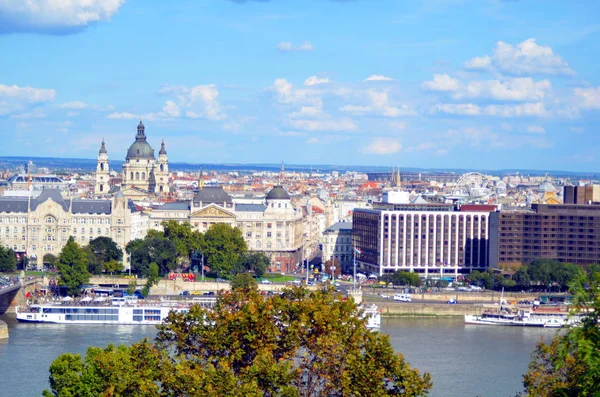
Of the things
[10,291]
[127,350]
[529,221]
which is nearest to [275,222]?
[529,221]

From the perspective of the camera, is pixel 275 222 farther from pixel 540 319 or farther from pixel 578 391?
pixel 578 391

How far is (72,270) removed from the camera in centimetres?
5062

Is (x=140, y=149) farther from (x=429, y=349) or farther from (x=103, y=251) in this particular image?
(x=429, y=349)

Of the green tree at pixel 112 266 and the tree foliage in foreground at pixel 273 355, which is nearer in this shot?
the tree foliage in foreground at pixel 273 355

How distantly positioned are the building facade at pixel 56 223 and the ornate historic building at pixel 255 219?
3716 millimetres

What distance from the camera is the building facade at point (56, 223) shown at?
60.4 metres

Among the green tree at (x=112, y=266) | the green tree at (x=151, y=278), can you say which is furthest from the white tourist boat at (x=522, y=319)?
the green tree at (x=112, y=266)

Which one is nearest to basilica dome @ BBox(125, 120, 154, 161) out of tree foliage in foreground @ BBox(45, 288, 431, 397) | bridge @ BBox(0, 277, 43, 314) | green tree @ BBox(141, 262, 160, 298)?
green tree @ BBox(141, 262, 160, 298)

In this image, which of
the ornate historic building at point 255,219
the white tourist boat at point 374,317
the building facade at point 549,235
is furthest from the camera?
the ornate historic building at point 255,219

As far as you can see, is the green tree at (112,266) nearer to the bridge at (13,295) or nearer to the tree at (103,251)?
the tree at (103,251)

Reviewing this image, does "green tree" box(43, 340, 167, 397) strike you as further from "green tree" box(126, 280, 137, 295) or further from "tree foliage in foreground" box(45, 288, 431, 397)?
"green tree" box(126, 280, 137, 295)

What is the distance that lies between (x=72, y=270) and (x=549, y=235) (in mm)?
21929

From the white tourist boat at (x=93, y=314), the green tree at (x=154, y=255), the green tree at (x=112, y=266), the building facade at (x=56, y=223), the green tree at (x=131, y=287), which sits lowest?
the white tourist boat at (x=93, y=314)

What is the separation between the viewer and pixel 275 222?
64.9 m
